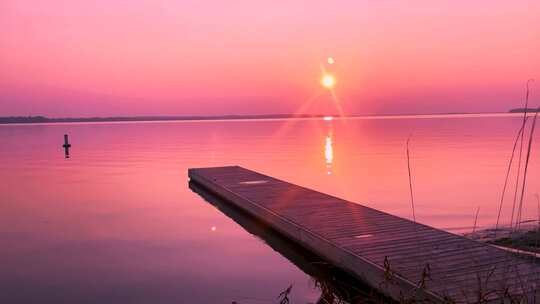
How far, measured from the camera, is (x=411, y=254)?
6.83 m

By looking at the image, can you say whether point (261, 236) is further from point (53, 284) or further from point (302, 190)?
point (53, 284)

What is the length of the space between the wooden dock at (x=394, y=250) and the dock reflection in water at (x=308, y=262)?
0.80 ft

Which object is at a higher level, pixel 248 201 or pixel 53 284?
pixel 248 201

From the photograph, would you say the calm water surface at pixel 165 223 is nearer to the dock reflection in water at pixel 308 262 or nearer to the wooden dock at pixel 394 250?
the dock reflection in water at pixel 308 262

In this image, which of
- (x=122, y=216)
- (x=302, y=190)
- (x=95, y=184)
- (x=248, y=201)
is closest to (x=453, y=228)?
(x=302, y=190)

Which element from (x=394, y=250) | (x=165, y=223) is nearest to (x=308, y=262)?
(x=394, y=250)

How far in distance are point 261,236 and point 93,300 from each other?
4481 mm

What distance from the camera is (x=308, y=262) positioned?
345 inches

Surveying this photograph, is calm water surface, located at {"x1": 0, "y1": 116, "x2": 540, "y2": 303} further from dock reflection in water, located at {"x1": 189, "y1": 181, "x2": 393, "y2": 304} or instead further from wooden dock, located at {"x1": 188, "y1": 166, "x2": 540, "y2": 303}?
wooden dock, located at {"x1": 188, "y1": 166, "x2": 540, "y2": 303}

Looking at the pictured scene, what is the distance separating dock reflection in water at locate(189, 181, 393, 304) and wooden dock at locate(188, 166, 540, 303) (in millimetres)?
243

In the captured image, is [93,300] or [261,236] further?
[261,236]

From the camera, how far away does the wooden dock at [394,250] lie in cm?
531

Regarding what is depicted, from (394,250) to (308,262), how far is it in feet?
7.21

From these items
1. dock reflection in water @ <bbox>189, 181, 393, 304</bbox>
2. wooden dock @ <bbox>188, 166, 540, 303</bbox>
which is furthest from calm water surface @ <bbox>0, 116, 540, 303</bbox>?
wooden dock @ <bbox>188, 166, 540, 303</bbox>
